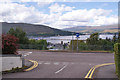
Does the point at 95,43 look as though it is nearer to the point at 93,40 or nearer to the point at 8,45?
the point at 93,40

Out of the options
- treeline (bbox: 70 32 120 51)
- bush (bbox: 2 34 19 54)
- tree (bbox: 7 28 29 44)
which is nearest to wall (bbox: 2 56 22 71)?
bush (bbox: 2 34 19 54)

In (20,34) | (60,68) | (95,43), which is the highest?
(20,34)

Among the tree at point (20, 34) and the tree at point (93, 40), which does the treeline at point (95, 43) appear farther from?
the tree at point (20, 34)

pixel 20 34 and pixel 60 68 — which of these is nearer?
pixel 60 68

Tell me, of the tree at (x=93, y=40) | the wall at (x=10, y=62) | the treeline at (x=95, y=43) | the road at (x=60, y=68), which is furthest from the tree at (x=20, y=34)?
the wall at (x=10, y=62)

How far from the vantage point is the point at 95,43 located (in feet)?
129

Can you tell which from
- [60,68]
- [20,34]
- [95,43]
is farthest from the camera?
[20,34]

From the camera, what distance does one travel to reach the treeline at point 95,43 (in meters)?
31.7

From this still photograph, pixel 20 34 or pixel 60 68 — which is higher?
pixel 20 34

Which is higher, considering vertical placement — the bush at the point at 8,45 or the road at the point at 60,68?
the bush at the point at 8,45

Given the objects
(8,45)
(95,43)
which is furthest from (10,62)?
(95,43)

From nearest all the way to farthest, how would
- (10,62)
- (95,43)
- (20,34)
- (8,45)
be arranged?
(10,62)
(8,45)
(95,43)
(20,34)

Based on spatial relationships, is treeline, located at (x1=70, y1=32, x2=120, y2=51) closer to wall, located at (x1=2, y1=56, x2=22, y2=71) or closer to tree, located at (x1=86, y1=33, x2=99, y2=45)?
tree, located at (x1=86, y1=33, x2=99, y2=45)

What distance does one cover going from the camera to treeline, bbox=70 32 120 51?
31703 millimetres
